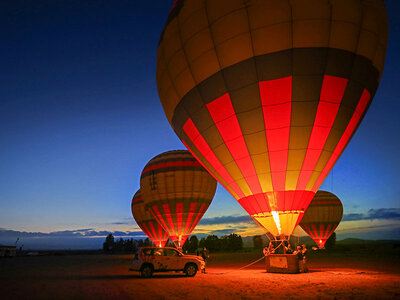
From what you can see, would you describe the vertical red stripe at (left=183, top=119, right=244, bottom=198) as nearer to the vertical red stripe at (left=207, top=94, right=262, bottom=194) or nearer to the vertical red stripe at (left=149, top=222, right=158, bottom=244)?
the vertical red stripe at (left=207, top=94, right=262, bottom=194)

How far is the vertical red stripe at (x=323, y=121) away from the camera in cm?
1120

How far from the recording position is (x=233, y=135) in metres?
12.2

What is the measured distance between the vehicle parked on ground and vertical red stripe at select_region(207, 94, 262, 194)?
441 centimetres

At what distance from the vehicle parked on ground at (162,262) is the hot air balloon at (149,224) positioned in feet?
61.9

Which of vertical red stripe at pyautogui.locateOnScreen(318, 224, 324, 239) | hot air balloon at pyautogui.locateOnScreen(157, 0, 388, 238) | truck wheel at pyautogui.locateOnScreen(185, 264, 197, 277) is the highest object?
hot air balloon at pyautogui.locateOnScreen(157, 0, 388, 238)

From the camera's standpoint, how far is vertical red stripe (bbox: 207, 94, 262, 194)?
11969mm

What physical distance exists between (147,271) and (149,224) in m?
23.0

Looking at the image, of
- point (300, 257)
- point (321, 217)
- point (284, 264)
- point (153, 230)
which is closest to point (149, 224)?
point (153, 230)

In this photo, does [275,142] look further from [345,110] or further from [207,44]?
[207,44]

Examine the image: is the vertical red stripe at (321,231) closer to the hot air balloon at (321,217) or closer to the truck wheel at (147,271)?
the hot air balloon at (321,217)

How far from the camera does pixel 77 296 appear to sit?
859 cm

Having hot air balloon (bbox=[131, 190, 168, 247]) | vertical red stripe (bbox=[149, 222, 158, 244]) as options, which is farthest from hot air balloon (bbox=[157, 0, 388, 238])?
vertical red stripe (bbox=[149, 222, 158, 244])

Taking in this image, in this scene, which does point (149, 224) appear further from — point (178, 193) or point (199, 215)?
point (178, 193)

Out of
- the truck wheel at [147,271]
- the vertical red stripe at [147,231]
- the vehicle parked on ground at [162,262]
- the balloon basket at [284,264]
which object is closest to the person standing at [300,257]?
the balloon basket at [284,264]
